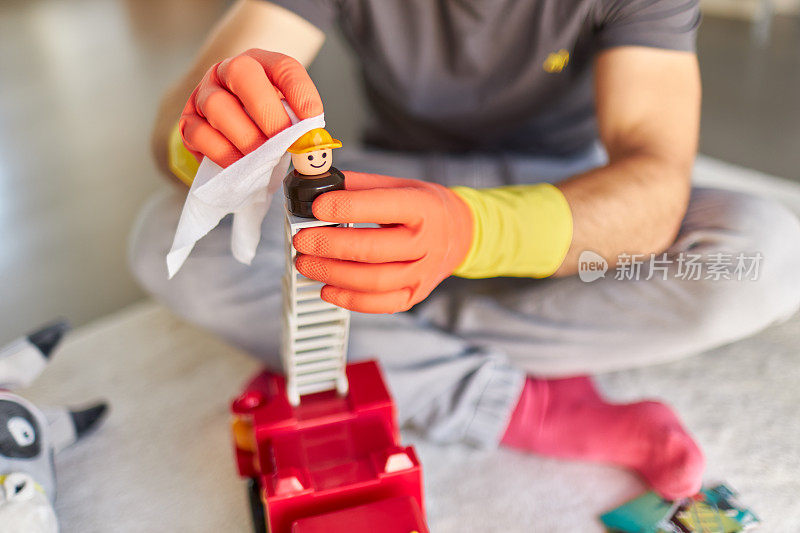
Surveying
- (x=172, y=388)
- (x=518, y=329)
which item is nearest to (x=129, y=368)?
(x=172, y=388)

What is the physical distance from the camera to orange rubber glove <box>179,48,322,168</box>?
440 mm

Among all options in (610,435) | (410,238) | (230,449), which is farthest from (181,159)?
(610,435)

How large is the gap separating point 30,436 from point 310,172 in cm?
42

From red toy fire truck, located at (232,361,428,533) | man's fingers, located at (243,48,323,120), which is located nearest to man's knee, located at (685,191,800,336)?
red toy fire truck, located at (232,361,428,533)

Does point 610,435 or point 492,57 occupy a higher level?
point 492,57

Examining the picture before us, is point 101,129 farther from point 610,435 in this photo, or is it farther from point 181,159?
point 610,435

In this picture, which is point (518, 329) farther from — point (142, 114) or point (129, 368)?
point (142, 114)

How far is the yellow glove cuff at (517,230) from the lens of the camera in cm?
56

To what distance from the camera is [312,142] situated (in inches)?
16.6

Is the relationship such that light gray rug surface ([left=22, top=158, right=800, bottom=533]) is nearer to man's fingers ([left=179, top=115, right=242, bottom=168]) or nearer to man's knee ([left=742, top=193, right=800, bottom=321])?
man's knee ([left=742, top=193, right=800, bottom=321])

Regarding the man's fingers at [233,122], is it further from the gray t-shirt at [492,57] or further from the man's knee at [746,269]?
the man's knee at [746,269]

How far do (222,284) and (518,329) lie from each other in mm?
327

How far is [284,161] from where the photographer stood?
44 centimetres

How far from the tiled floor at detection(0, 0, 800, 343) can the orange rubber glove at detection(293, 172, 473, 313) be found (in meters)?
0.09
